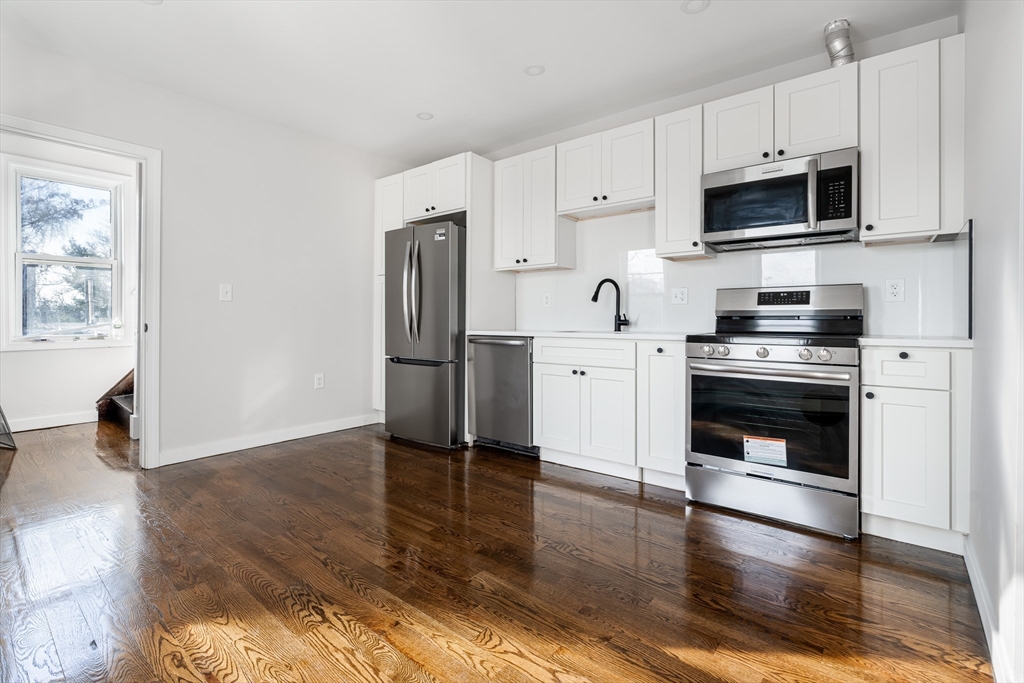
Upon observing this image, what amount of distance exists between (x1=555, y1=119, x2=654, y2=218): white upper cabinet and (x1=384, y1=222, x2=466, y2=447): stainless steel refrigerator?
2.77 feet

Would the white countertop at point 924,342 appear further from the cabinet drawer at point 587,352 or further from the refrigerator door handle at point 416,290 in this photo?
the refrigerator door handle at point 416,290

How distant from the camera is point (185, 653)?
1412 millimetres

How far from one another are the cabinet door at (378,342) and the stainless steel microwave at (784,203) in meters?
2.81

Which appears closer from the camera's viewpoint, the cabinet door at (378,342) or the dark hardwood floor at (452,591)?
the dark hardwood floor at (452,591)

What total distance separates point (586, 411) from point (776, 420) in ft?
3.56

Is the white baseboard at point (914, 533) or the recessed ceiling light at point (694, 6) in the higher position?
the recessed ceiling light at point (694, 6)

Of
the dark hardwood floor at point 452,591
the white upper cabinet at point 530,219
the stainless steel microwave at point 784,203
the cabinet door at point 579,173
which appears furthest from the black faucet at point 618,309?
the dark hardwood floor at point 452,591

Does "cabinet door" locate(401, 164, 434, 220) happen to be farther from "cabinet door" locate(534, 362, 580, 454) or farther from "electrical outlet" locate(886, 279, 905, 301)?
"electrical outlet" locate(886, 279, 905, 301)

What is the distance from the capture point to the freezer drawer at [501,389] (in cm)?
340

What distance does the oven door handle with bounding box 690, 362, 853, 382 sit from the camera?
2.20 m

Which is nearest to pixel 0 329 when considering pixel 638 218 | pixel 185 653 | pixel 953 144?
pixel 185 653

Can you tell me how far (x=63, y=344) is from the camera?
4.60 meters

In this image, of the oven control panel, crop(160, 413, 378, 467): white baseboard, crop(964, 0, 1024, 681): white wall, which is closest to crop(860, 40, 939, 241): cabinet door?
Answer: crop(964, 0, 1024, 681): white wall

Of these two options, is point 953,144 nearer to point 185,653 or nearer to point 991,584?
point 991,584
